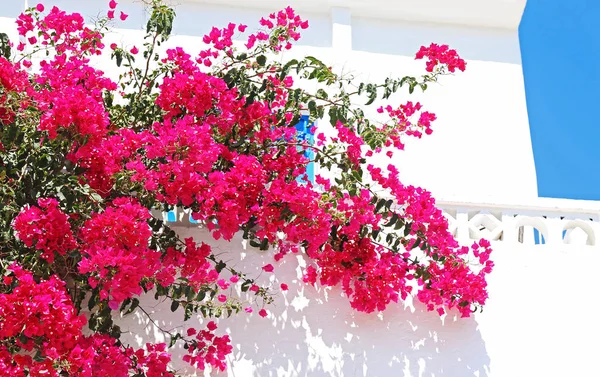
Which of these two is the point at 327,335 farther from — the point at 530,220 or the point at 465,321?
the point at 530,220

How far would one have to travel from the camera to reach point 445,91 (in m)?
7.68

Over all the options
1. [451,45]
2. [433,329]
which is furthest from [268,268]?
[451,45]

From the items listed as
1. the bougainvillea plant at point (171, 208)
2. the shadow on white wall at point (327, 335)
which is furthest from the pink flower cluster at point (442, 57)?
the shadow on white wall at point (327, 335)

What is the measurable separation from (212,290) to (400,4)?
395cm

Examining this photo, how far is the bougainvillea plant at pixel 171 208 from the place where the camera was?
4082 mm

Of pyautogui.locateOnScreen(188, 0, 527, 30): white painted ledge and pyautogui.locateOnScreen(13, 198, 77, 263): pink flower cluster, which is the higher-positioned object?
pyautogui.locateOnScreen(188, 0, 527, 30): white painted ledge

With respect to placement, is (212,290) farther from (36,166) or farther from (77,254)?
(36,166)

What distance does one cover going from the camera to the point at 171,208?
4.86 m

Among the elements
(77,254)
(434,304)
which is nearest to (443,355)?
(434,304)

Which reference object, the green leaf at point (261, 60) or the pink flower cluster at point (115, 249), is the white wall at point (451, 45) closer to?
the green leaf at point (261, 60)

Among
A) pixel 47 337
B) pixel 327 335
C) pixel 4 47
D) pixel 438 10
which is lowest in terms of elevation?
pixel 47 337

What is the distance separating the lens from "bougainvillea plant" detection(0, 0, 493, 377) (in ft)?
13.4

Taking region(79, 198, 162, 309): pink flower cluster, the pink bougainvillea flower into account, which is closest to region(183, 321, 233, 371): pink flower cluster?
the pink bougainvillea flower

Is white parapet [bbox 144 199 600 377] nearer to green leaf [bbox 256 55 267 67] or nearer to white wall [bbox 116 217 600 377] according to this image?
white wall [bbox 116 217 600 377]
